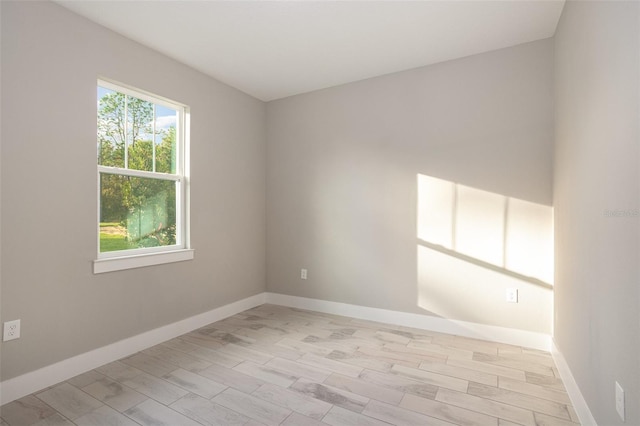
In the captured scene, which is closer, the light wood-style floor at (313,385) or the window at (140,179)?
the light wood-style floor at (313,385)

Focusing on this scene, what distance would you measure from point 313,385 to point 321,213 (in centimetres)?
203

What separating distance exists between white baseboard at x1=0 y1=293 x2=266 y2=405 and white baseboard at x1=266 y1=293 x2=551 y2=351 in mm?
941

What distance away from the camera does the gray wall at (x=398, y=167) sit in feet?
9.18

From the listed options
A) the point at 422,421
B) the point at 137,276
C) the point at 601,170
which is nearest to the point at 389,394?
the point at 422,421

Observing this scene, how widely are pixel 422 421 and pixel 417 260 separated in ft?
5.46

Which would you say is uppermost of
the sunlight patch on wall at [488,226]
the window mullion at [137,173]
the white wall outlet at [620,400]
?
the window mullion at [137,173]

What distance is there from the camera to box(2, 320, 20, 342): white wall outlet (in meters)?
1.98

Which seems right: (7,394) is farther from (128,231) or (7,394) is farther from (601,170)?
(601,170)

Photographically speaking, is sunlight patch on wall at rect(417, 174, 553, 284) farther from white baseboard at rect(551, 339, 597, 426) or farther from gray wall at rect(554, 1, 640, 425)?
white baseboard at rect(551, 339, 597, 426)

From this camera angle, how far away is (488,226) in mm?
2939

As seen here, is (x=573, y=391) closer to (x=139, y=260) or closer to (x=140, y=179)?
(x=139, y=260)

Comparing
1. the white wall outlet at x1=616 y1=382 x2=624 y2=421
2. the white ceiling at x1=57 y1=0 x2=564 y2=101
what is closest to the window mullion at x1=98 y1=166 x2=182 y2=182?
the white ceiling at x1=57 y1=0 x2=564 y2=101

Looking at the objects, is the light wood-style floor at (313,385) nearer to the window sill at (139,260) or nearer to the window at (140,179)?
the window sill at (139,260)

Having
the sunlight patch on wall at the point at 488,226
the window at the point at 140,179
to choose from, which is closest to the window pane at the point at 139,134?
the window at the point at 140,179
